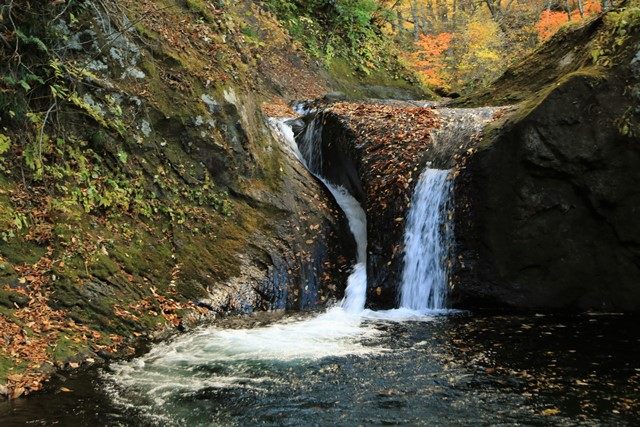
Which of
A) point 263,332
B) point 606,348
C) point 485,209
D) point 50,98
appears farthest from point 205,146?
point 606,348

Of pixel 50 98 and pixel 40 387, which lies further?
pixel 50 98

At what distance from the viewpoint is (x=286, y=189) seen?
9.98 m

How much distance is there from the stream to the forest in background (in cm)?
1434

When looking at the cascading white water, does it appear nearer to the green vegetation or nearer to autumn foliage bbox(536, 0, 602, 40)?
the green vegetation

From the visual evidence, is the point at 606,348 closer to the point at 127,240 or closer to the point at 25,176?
the point at 127,240

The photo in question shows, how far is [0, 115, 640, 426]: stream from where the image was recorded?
4379 mm

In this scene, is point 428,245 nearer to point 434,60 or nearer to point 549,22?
point 549,22

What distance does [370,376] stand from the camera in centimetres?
529

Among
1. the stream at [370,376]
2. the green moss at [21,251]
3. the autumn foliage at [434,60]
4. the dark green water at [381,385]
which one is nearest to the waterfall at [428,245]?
the stream at [370,376]

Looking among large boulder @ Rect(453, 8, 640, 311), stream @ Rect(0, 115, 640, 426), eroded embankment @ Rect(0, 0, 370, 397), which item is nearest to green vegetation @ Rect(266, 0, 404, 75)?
eroded embankment @ Rect(0, 0, 370, 397)

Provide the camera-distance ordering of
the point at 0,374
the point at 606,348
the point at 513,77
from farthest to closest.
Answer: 1. the point at 513,77
2. the point at 606,348
3. the point at 0,374

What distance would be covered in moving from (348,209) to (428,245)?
88.7 inches

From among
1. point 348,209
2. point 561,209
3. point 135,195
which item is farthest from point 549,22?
point 135,195

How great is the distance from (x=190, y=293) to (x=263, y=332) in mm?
1366
